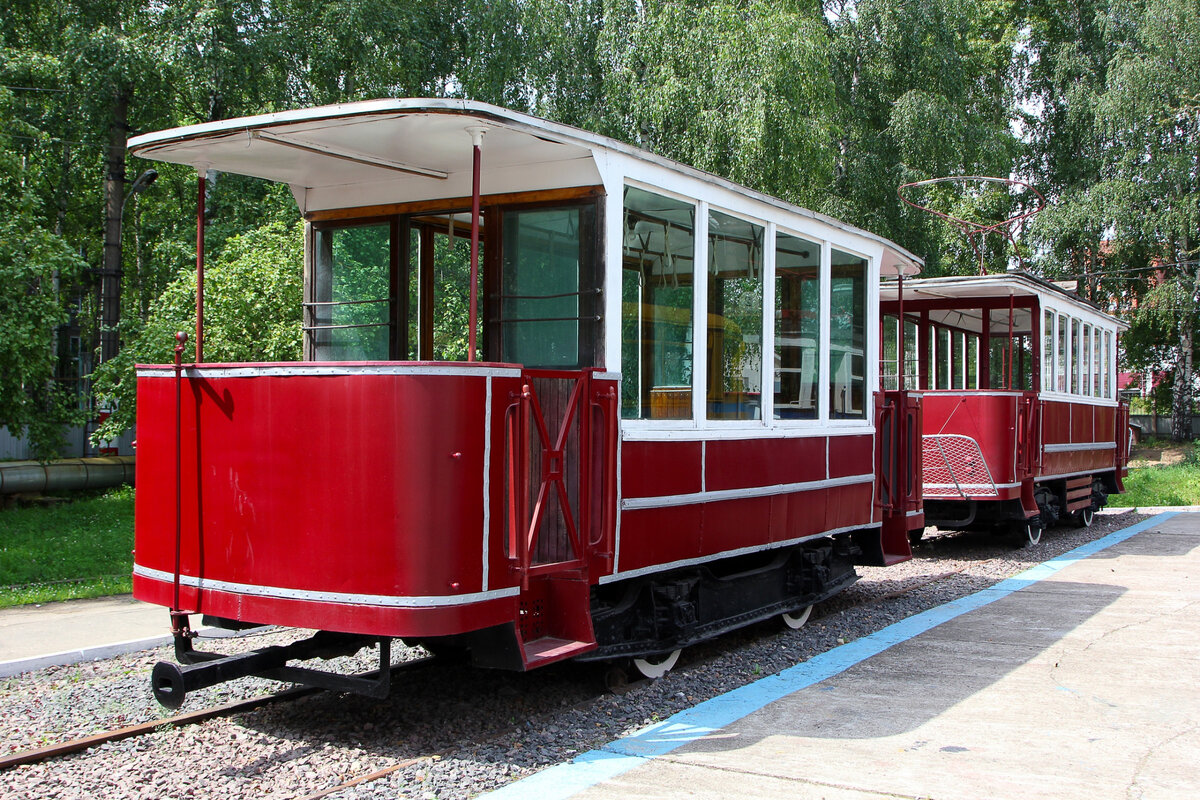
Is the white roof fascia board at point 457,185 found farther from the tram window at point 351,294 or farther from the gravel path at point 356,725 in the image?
the gravel path at point 356,725

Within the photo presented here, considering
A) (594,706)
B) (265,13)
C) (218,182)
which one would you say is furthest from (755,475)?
(265,13)

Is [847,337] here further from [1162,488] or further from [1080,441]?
[1162,488]

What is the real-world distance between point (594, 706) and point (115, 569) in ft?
23.7

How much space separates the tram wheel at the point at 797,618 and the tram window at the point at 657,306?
2.48 meters

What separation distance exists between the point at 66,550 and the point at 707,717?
30.4 feet

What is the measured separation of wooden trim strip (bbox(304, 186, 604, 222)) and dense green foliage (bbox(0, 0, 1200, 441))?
6.74 m

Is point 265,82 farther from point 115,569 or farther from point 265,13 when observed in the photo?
point 115,569

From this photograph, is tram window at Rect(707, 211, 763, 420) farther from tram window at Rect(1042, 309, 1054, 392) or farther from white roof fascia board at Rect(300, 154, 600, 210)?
tram window at Rect(1042, 309, 1054, 392)

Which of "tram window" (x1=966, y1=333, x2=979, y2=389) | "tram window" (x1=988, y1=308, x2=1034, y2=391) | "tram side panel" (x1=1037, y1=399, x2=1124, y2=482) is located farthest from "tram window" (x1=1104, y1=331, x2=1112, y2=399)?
"tram window" (x1=966, y1=333, x2=979, y2=389)

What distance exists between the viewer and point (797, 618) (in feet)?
27.5

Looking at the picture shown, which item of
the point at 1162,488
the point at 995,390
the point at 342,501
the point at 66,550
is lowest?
the point at 1162,488

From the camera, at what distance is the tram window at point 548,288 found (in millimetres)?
5973

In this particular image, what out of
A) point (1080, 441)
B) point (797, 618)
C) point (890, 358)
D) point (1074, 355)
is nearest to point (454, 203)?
point (797, 618)

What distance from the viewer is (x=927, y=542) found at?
15055 mm
